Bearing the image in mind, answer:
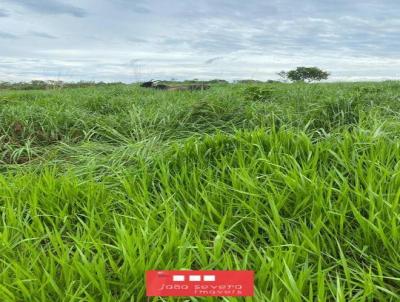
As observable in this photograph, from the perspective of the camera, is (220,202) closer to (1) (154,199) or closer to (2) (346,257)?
(1) (154,199)

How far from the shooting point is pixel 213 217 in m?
2.05

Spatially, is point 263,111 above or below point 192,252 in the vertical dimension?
above

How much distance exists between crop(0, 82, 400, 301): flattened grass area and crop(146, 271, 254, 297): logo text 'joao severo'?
33 cm

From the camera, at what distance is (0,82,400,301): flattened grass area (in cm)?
154

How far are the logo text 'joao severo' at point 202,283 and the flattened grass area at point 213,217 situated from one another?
33cm

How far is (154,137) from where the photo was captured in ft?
11.3

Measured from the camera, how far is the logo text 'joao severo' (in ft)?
3.55

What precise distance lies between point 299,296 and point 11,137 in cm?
346

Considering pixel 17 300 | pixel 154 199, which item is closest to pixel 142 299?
pixel 17 300

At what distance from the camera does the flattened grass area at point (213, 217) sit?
5.07 ft

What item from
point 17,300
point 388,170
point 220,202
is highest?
point 388,170

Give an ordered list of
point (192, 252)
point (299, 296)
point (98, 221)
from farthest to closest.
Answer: point (98, 221)
point (192, 252)
point (299, 296)

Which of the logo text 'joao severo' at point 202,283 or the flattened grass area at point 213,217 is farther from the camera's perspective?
the flattened grass area at point 213,217

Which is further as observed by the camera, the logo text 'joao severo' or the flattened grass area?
the flattened grass area
